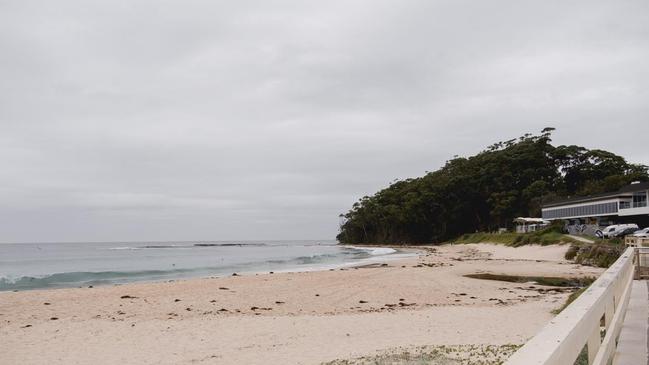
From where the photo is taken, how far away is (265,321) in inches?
559

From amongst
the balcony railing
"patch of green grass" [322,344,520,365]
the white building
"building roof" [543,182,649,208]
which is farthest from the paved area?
"building roof" [543,182,649,208]

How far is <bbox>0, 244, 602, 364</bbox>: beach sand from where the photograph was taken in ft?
35.1

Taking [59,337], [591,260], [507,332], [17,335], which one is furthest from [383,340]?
[591,260]

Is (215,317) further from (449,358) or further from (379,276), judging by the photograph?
(379,276)

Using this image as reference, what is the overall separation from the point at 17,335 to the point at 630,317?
45.6ft

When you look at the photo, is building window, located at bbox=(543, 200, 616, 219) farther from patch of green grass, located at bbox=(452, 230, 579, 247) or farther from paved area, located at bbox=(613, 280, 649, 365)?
paved area, located at bbox=(613, 280, 649, 365)

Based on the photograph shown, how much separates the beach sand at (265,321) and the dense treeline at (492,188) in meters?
54.4

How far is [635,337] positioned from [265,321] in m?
10.5

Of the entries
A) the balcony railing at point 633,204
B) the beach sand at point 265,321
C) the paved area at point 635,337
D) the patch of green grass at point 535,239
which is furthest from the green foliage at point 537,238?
the paved area at point 635,337

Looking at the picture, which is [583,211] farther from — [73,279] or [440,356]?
[440,356]

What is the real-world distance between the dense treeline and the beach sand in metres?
54.4

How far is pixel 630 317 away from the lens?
6422 millimetres

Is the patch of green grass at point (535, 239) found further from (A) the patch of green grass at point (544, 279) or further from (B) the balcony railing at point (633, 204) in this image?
(A) the patch of green grass at point (544, 279)

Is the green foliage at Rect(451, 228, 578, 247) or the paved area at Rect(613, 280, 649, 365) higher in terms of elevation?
the paved area at Rect(613, 280, 649, 365)
